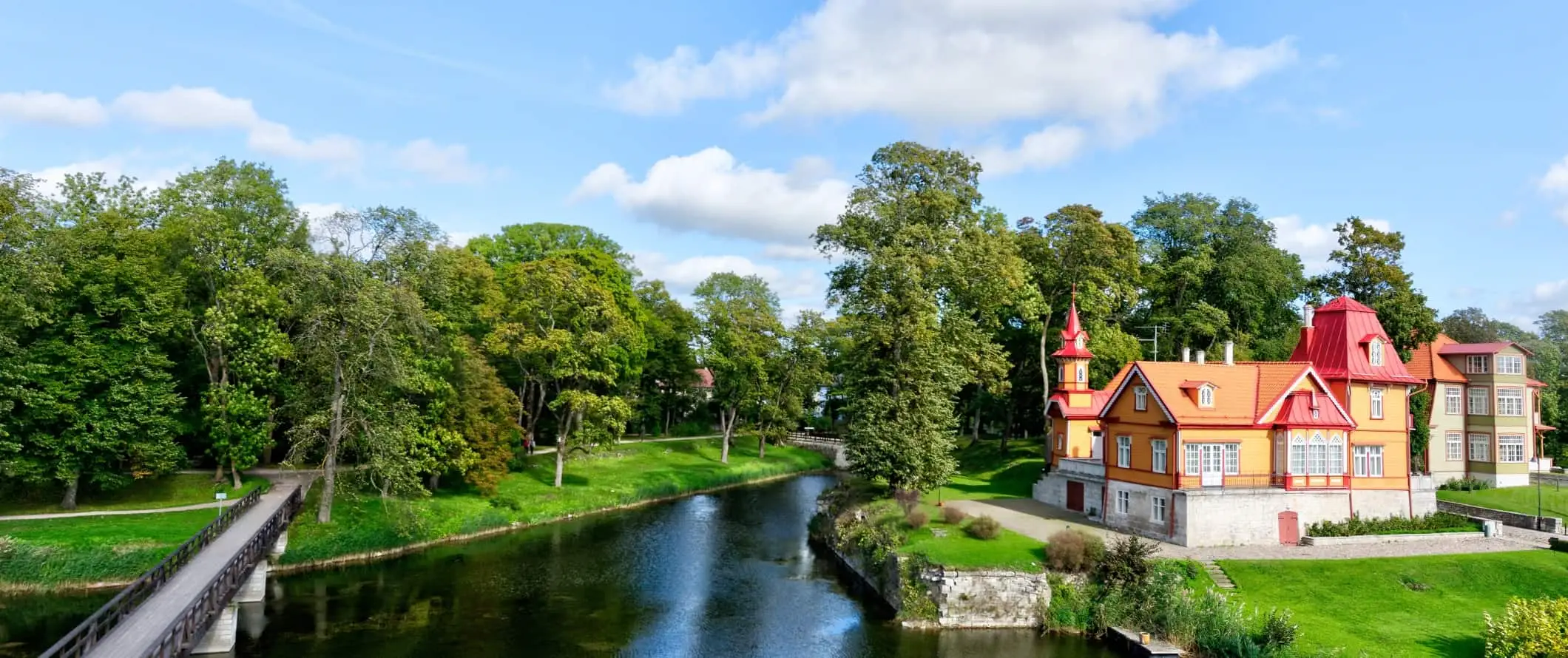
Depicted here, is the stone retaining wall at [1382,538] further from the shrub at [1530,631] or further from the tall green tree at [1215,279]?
the tall green tree at [1215,279]

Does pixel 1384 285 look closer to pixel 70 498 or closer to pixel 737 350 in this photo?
pixel 737 350

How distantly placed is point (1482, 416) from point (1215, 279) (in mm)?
15973

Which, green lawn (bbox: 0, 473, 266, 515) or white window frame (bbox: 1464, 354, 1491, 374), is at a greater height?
white window frame (bbox: 1464, 354, 1491, 374)

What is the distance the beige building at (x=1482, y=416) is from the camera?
45719mm

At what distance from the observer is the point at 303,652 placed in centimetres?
2389

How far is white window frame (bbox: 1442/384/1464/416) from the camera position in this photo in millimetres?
46781

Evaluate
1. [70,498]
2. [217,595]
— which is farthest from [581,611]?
[70,498]

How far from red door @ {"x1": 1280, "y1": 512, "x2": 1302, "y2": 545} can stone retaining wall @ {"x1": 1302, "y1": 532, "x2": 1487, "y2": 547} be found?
0.32 m

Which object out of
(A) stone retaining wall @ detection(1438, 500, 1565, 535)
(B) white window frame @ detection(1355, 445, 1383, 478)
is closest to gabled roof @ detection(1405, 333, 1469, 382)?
(A) stone retaining wall @ detection(1438, 500, 1565, 535)

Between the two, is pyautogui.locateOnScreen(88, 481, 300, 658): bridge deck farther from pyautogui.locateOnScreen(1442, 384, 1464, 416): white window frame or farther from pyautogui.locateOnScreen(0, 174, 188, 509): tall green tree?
pyautogui.locateOnScreen(1442, 384, 1464, 416): white window frame

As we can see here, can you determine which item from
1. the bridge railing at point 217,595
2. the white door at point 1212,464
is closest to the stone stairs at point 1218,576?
the white door at point 1212,464

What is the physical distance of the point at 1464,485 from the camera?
145ft

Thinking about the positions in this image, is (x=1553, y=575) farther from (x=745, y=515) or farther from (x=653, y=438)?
(x=653, y=438)

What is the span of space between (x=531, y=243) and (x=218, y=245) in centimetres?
2669
